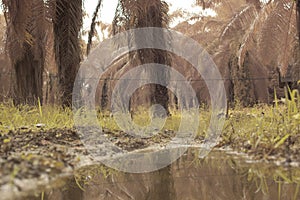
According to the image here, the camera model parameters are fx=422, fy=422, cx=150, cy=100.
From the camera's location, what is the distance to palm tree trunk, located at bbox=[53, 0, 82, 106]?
895 cm

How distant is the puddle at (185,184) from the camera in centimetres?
282

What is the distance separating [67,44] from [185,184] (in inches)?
249

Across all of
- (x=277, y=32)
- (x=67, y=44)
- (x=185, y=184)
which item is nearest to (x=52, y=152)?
(x=185, y=184)

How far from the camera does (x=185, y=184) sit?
10.6ft

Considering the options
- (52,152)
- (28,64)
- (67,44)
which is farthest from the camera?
(28,64)

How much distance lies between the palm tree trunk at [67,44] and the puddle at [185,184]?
5062 millimetres

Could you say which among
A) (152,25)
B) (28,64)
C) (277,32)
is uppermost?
(152,25)

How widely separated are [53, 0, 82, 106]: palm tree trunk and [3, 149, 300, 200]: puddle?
5.06m

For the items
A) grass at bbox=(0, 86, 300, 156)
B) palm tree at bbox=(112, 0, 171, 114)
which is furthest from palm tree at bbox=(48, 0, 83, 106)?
palm tree at bbox=(112, 0, 171, 114)

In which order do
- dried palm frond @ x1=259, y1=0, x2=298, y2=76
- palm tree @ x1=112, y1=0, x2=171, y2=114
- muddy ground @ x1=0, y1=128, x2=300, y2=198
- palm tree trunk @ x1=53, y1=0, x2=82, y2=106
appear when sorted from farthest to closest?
dried palm frond @ x1=259, y1=0, x2=298, y2=76 → palm tree @ x1=112, y1=0, x2=171, y2=114 → palm tree trunk @ x1=53, y1=0, x2=82, y2=106 → muddy ground @ x1=0, y1=128, x2=300, y2=198

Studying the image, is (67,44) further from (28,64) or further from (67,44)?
(28,64)

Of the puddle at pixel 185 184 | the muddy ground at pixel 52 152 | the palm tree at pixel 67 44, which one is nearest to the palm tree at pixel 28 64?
the palm tree at pixel 67 44

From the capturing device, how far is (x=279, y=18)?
35.2 feet

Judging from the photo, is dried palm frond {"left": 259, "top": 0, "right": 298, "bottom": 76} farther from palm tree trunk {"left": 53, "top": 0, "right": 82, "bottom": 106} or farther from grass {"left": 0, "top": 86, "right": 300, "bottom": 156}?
palm tree trunk {"left": 53, "top": 0, "right": 82, "bottom": 106}
